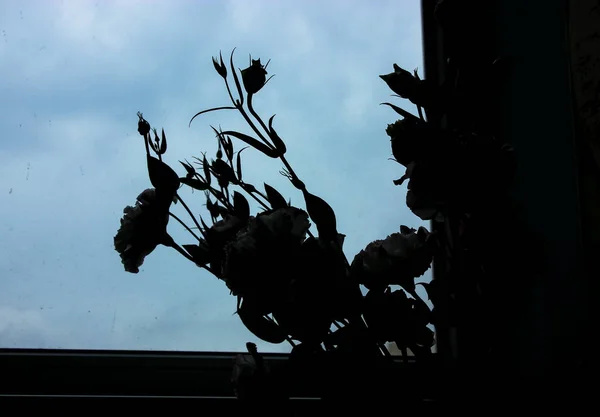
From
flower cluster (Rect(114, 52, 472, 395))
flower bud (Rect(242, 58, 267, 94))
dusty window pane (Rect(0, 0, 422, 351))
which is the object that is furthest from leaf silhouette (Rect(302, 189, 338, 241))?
dusty window pane (Rect(0, 0, 422, 351))

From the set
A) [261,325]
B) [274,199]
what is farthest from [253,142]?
[261,325]

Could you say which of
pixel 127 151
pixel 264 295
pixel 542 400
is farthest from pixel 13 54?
pixel 542 400

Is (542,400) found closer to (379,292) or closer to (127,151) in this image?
(379,292)

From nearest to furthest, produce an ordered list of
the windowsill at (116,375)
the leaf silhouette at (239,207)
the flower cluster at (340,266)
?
the flower cluster at (340,266) < the leaf silhouette at (239,207) < the windowsill at (116,375)

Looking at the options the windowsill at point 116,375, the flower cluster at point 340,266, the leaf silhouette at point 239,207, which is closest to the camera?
the flower cluster at point 340,266

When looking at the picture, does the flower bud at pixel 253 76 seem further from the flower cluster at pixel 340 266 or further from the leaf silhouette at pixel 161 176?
the leaf silhouette at pixel 161 176

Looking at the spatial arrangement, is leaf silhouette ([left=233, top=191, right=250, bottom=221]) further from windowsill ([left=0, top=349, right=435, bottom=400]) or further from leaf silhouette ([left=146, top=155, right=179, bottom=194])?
windowsill ([left=0, top=349, right=435, bottom=400])

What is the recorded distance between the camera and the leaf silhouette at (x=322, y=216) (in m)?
0.51

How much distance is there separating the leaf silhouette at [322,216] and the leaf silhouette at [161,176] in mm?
129

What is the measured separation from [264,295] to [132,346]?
431 mm

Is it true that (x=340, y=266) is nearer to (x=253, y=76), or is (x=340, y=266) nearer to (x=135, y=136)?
(x=253, y=76)

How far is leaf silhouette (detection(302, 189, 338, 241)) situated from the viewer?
0.51 meters

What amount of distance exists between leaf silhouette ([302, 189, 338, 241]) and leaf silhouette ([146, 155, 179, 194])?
129mm

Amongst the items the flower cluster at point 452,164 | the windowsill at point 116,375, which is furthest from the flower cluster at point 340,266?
the windowsill at point 116,375
